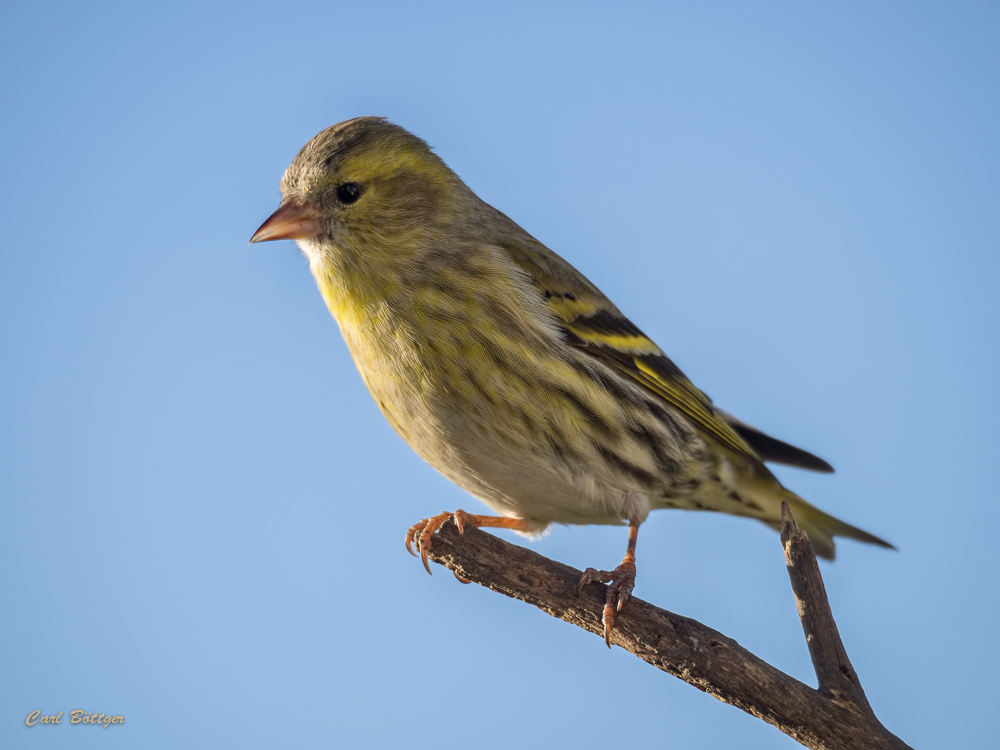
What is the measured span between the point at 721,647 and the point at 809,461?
1.69 metres

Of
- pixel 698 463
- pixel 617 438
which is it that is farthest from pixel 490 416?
pixel 698 463

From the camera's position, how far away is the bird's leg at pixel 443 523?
10.8 feet

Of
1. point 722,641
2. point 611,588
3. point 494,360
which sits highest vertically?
point 494,360

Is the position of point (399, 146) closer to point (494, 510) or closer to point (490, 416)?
point (490, 416)

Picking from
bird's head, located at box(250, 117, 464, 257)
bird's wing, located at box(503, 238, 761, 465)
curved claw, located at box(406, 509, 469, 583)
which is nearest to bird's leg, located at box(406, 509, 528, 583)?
curved claw, located at box(406, 509, 469, 583)

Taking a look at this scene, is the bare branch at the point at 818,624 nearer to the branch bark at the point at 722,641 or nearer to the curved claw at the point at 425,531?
the branch bark at the point at 722,641

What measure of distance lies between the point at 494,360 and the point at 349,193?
101 centimetres

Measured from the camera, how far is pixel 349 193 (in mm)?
3672

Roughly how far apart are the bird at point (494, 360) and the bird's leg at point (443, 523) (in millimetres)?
10

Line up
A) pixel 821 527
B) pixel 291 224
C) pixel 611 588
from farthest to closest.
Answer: pixel 821 527 < pixel 291 224 < pixel 611 588

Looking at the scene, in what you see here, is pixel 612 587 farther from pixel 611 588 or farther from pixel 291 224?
pixel 291 224

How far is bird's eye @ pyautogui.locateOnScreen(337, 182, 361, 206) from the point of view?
366 centimetres

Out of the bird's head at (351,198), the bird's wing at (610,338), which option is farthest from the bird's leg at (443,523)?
the bird's head at (351,198)

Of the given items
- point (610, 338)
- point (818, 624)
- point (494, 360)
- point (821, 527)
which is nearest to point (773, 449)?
point (821, 527)
